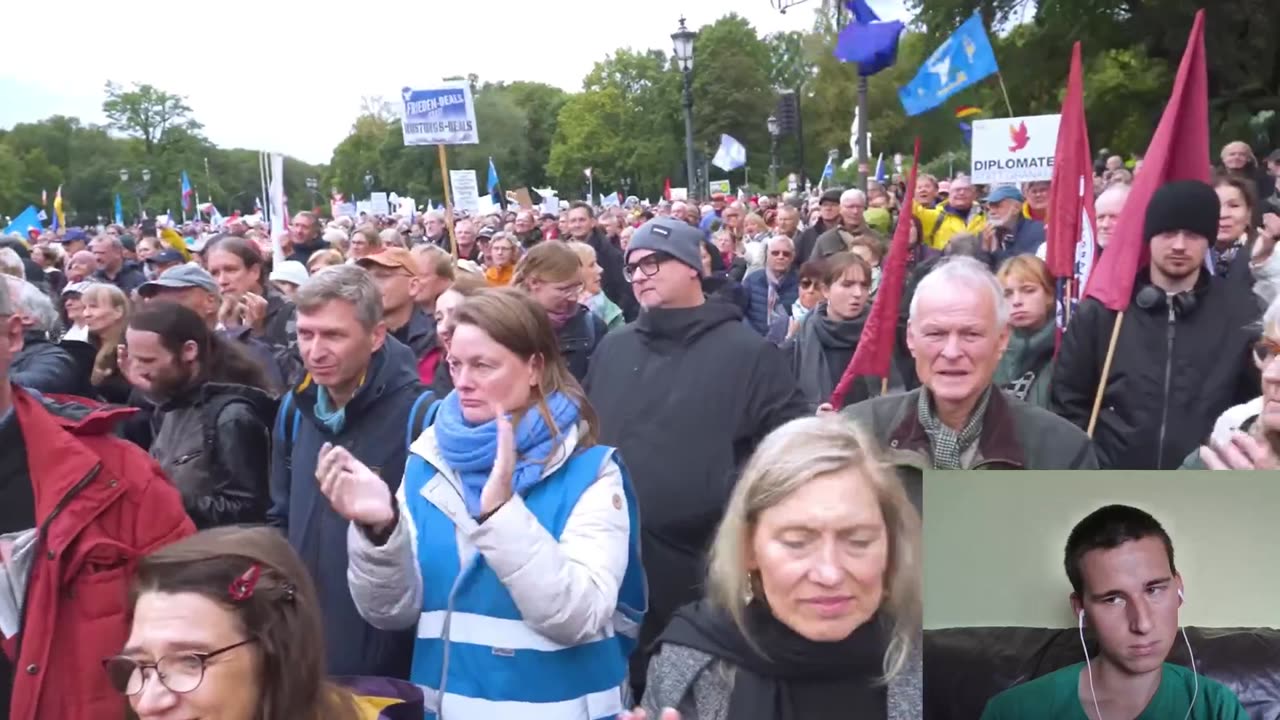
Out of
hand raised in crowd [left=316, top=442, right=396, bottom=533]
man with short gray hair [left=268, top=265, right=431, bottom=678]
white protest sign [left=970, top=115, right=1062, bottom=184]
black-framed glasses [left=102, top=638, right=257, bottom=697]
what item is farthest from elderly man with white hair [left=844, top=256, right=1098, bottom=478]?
white protest sign [left=970, top=115, right=1062, bottom=184]

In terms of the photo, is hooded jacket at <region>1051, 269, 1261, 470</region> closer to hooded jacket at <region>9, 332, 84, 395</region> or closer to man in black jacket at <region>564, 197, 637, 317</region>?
hooded jacket at <region>9, 332, 84, 395</region>

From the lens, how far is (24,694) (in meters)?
2.54

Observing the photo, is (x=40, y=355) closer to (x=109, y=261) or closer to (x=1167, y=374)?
(x=1167, y=374)

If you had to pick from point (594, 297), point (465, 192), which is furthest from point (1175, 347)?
point (465, 192)

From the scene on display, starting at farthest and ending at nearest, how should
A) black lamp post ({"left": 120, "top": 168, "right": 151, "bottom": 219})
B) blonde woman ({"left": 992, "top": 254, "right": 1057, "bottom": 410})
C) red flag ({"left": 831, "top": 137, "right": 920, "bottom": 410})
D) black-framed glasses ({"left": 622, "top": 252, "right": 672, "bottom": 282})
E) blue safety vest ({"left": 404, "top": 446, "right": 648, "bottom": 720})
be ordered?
1. black lamp post ({"left": 120, "top": 168, "right": 151, "bottom": 219})
2. blonde woman ({"left": 992, "top": 254, "right": 1057, "bottom": 410})
3. black-framed glasses ({"left": 622, "top": 252, "right": 672, "bottom": 282})
4. red flag ({"left": 831, "top": 137, "right": 920, "bottom": 410})
5. blue safety vest ({"left": 404, "top": 446, "right": 648, "bottom": 720})

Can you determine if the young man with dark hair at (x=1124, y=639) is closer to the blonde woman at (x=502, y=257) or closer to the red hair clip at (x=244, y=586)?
the red hair clip at (x=244, y=586)

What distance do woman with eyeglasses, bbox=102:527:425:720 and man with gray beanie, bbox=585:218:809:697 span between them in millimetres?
1837

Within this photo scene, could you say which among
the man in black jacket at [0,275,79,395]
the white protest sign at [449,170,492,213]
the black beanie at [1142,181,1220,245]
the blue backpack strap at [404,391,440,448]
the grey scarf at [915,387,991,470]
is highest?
the white protest sign at [449,170,492,213]

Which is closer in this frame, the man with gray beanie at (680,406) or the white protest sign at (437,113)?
the man with gray beanie at (680,406)

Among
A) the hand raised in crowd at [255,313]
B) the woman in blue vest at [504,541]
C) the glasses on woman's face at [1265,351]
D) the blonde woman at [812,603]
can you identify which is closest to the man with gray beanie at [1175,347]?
the glasses on woman's face at [1265,351]

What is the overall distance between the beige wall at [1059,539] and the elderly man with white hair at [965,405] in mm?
1062

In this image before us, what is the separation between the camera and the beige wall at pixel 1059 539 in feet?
5.77

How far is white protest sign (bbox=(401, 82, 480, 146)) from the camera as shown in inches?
372

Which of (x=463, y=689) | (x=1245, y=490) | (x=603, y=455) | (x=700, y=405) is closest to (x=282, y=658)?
(x=463, y=689)
